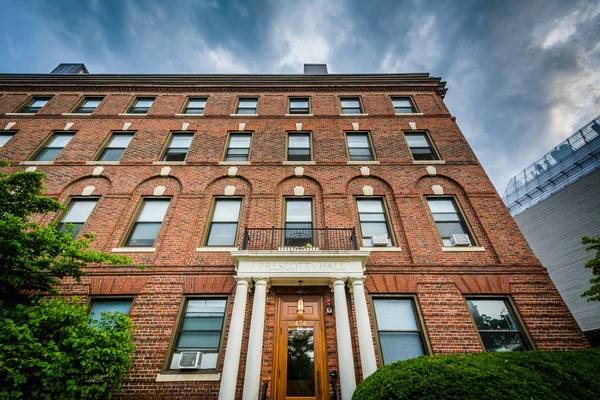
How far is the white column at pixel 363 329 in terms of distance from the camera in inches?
227

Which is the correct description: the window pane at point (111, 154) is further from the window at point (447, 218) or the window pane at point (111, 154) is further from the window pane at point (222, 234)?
the window at point (447, 218)

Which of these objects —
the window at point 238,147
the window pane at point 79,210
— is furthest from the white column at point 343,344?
the window pane at point 79,210

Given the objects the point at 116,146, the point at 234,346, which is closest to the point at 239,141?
the point at 116,146

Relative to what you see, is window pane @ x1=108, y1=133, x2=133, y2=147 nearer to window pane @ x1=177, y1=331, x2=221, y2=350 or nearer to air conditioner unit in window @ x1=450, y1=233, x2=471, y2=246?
window pane @ x1=177, y1=331, x2=221, y2=350

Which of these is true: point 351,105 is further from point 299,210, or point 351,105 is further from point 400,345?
point 400,345

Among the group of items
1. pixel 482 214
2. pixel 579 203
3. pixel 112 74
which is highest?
pixel 112 74

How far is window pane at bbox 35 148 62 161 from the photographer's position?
10977 millimetres

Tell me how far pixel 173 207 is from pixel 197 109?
20.5ft

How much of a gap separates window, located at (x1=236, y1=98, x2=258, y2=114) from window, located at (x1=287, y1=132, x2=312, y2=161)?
2.72 m

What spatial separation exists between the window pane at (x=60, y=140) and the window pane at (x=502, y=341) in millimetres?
16491

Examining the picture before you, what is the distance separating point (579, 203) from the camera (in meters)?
15.4

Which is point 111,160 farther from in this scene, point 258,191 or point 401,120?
point 401,120

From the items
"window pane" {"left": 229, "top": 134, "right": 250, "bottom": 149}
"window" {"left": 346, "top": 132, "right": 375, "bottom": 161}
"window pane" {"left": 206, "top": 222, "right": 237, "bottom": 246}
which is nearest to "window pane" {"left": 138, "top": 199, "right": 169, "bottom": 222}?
"window pane" {"left": 206, "top": 222, "right": 237, "bottom": 246}

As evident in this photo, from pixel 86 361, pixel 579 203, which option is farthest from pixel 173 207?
pixel 579 203
